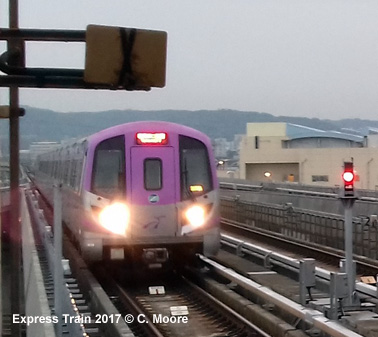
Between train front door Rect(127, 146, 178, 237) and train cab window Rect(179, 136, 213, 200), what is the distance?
7.5 inches

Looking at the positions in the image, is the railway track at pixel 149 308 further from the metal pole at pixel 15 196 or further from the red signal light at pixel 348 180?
the red signal light at pixel 348 180

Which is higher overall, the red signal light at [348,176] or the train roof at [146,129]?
the train roof at [146,129]

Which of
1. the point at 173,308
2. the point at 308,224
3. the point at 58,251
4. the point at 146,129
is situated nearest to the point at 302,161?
the point at 308,224

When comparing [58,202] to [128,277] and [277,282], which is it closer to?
[277,282]

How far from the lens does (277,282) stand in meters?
12.3

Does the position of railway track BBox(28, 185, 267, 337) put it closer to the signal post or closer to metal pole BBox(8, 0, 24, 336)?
metal pole BBox(8, 0, 24, 336)

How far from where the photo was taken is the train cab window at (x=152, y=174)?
42.8ft

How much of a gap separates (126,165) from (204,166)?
52.9 inches

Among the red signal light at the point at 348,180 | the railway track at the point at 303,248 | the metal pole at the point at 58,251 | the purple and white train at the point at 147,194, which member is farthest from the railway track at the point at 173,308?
the railway track at the point at 303,248

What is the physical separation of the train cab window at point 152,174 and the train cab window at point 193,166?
387mm

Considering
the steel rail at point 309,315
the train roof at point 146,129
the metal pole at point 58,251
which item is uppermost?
the train roof at point 146,129

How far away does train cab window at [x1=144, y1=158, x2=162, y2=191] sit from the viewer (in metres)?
13.0

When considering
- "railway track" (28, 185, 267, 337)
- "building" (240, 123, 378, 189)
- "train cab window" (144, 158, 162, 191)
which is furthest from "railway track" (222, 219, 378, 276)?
"building" (240, 123, 378, 189)

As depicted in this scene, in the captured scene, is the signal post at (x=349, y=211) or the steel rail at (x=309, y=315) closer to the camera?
the steel rail at (x=309, y=315)
